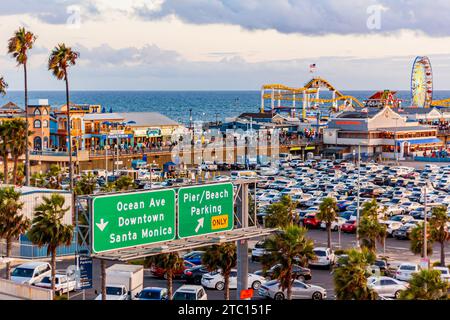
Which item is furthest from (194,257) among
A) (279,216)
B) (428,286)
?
(428,286)

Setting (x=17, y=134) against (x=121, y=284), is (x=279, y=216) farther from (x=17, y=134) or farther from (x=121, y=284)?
(x=17, y=134)

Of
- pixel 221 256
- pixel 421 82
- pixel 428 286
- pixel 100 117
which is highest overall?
pixel 421 82

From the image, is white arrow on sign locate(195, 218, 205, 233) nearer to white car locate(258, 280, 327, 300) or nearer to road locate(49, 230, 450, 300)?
white car locate(258, 280, 327, 300)

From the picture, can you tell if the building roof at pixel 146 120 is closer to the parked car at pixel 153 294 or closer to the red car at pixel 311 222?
the red car at pixel 311 222

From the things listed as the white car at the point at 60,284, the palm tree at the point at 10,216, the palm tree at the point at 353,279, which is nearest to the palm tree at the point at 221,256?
the palm tree at the point at 353,279

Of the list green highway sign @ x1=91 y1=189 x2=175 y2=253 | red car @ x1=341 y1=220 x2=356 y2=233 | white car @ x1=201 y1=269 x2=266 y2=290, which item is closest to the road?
white car @ x1=201 y1=269 x2=266 y2=290

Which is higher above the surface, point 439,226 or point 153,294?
point 439,226
